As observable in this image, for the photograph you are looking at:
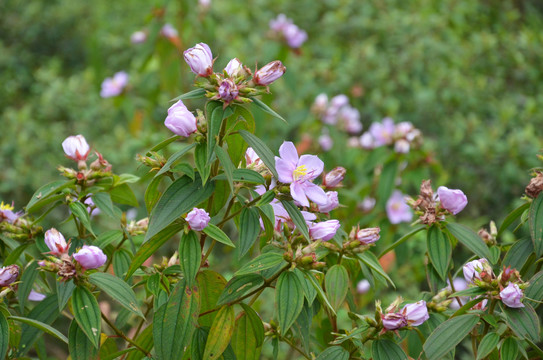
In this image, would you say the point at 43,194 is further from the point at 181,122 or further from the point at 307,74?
the point at 307,74

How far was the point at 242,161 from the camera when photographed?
1.17 m

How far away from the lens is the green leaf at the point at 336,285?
1.15 m

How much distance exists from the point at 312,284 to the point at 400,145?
1500 mm

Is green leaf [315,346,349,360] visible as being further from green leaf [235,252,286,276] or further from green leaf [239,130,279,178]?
green leaf [239,130,279,178]

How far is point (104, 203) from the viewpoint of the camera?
120cm

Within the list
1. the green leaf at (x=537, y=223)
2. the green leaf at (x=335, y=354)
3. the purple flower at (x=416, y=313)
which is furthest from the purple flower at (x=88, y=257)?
the green leaf at (x=537, y=223)

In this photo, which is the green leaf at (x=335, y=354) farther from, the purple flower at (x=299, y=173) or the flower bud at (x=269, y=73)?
the flower bud at (x=269, y=73)

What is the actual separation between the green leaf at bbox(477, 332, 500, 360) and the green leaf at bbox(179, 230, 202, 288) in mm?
503

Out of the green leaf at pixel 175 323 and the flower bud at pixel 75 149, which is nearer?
the green leaf at pixel 175 323

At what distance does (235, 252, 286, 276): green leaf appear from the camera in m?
1.02

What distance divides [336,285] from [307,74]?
2912 millimetres

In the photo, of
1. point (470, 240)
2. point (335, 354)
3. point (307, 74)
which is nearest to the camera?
point (335, 354)

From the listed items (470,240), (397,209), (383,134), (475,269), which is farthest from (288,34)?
(475,269)

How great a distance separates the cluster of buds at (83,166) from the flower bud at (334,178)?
17.5 inches
